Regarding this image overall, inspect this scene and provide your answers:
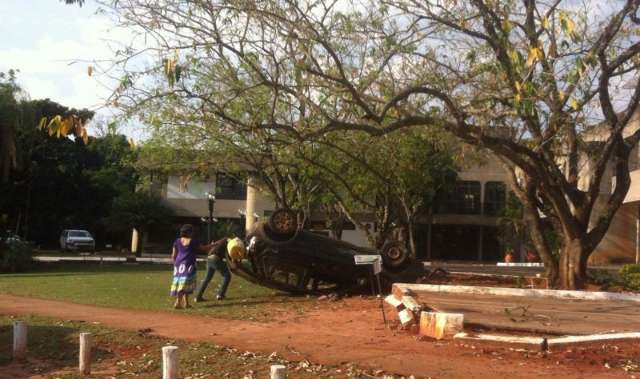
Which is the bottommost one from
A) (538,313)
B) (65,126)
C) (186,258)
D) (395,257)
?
(538,313)

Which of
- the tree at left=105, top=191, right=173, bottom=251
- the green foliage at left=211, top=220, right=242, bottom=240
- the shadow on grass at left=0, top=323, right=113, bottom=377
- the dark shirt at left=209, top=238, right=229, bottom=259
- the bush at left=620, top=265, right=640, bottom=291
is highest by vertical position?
the tree at left=105, top=191, right=173, bottom=251

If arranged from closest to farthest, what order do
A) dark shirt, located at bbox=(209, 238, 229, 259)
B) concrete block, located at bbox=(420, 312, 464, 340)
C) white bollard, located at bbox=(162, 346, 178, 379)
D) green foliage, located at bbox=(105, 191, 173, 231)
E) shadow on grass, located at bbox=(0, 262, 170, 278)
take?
1. white bollard, located at bbox=(162, 346, 178, 379)
2. concrete block, located at bbox=(420, 312, 464, 340)
3. dark shirt, located at bbox=(209, 238, 229, 259)
4. shadow on grass, located at bbox=(0, 262, 170, 278)
5. green foliage, located at bbox=(105, 191, 173, 231)

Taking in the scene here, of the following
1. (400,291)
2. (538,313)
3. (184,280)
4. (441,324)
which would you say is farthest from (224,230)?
(441,324)

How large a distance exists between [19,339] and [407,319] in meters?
5.79

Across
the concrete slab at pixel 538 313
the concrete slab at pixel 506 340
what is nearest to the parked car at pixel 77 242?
the concrete slab at pixel 538 313

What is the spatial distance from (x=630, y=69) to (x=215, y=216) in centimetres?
3878

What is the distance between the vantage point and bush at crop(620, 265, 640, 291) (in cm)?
1705

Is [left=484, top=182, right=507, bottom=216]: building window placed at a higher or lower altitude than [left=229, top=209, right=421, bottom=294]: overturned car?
higher

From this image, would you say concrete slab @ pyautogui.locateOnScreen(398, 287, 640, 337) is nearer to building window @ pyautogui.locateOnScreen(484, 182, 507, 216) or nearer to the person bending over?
the person bending over

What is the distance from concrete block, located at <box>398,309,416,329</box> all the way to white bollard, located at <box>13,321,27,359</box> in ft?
18.6

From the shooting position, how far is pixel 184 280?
13.8m

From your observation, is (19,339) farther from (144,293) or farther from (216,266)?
(144,293)

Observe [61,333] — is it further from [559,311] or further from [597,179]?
[597,179]

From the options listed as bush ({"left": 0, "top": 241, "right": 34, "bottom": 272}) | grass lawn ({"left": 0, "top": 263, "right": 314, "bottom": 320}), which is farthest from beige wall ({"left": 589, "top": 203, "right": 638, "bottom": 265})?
bush ({"left": 0, "top": 241, "right": 34, "bottom": 272})
